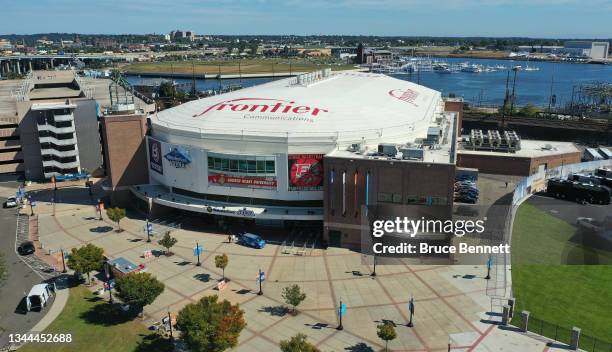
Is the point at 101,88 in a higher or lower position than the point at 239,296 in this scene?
higher

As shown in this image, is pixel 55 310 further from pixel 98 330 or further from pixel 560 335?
pixel 560 335

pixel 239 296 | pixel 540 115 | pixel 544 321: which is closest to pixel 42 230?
pixel 239 296

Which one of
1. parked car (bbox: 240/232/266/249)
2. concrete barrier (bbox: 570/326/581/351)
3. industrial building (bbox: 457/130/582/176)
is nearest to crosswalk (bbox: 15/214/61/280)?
parked car (bbox: 240/232/266/249)

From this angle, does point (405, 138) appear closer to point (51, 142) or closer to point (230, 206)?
point (230, 206)

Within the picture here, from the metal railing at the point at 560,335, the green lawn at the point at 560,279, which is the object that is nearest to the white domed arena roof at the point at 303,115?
the green lawn at the point at 560,279

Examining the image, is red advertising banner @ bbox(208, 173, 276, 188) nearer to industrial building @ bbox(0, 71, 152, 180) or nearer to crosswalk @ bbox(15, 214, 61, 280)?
crosswalk @ bbox(15, 214, 61, 280)

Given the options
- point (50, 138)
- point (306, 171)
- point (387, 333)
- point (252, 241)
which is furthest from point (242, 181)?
point (50, 138)
